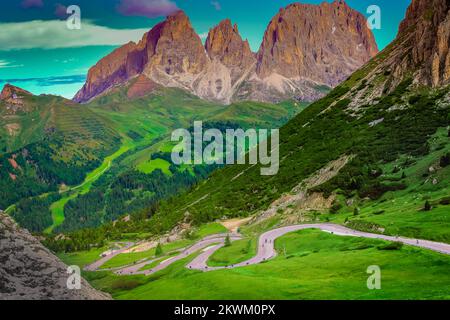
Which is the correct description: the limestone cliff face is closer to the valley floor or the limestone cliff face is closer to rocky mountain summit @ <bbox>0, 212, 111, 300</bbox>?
the valley floor

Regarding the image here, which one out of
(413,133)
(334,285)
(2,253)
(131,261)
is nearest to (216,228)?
(131,261)

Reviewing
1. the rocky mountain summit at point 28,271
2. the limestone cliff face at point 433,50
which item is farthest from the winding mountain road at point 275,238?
the limestone cliff face at point 433,50

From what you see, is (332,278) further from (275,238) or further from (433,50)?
(433,50)

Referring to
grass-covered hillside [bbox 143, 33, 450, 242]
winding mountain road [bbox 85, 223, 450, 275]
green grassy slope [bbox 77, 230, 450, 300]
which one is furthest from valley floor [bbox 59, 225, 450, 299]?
grass-covered hillside [bbox 143, 33, 450, 242]

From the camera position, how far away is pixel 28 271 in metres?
46.2

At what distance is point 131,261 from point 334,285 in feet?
364

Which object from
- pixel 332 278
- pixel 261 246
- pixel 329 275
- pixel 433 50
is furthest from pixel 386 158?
pixel 332 278

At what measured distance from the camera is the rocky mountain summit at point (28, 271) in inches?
1742

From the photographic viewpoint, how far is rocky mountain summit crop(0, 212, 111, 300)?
1742 inches

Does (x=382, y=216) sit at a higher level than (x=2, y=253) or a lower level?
higher

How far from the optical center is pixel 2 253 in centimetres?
4597

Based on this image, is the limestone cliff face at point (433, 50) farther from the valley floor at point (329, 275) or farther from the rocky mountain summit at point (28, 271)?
the rocky mountain summit at point (28, 271)

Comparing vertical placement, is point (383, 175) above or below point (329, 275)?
above
